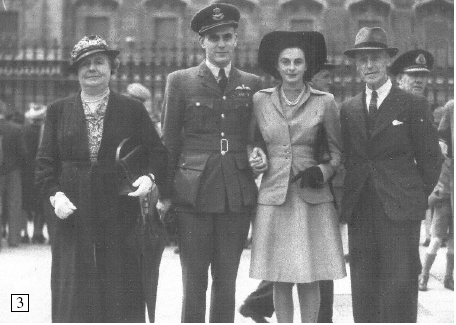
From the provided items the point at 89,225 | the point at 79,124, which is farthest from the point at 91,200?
the point at 79,124

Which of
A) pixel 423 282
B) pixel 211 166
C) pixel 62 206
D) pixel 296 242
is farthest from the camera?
pixel 423 282

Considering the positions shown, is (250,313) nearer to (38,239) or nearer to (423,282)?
(423,282)

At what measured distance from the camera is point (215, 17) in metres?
5.07

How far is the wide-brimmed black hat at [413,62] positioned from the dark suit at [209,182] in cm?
191

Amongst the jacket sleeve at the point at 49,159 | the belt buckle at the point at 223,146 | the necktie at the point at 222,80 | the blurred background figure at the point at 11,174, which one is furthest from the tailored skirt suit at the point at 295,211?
the blurred background figure at the point at 11,174

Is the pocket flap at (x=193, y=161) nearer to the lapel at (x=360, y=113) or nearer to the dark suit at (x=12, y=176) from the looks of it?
the lapel at (x=360, y=113)

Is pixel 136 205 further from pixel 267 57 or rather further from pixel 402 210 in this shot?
pixel 402 210

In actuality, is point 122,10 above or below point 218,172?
above

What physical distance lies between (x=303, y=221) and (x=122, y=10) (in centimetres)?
2654

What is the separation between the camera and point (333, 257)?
4941 millimetres

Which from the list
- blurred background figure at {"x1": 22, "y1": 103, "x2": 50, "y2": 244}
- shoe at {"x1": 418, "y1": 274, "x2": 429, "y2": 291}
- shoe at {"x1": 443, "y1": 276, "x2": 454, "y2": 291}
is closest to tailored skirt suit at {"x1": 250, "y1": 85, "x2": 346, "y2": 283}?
shoe at {"x1": 418, "y1": 274, "x2": 429, "y2": 291}

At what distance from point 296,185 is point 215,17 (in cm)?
116

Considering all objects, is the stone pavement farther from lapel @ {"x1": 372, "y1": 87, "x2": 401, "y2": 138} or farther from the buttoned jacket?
lapel @ {"x1": 372, "y1": 87, "x2": 401, "y2": 138}

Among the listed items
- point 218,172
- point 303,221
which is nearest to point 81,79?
point 218,172
